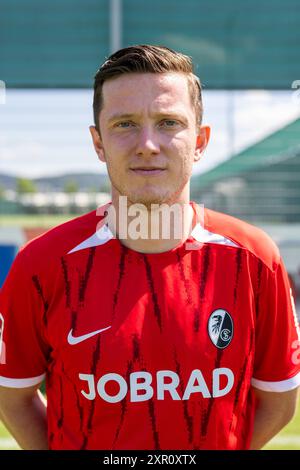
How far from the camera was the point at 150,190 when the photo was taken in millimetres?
1394

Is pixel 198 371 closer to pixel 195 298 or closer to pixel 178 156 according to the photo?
pixel 195 298

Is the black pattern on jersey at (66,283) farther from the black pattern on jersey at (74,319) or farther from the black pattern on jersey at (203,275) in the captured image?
the black pattern on jersey at (203,275)

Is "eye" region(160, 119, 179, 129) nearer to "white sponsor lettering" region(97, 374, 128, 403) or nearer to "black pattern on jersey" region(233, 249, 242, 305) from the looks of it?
"black pattern on jersey" region(233, 249, 242, 305)

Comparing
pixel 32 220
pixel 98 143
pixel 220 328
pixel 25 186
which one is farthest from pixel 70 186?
pixel 220 328

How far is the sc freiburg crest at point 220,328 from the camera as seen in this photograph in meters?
1.43

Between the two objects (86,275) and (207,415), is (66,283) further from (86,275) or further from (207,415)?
(207,415)

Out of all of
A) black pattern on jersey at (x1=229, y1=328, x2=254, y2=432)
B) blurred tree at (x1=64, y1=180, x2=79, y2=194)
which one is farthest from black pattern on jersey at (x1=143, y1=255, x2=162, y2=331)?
blurred tree at (x1=64, y1=180, x2=79, y2=194)

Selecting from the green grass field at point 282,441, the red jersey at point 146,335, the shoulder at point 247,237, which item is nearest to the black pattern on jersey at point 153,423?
the red jersey at point 146,335

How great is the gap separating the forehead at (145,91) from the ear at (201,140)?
10cm

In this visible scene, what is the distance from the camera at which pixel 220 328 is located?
144cm

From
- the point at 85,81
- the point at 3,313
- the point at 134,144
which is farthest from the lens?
the point at 85,81

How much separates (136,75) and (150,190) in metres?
0.29
